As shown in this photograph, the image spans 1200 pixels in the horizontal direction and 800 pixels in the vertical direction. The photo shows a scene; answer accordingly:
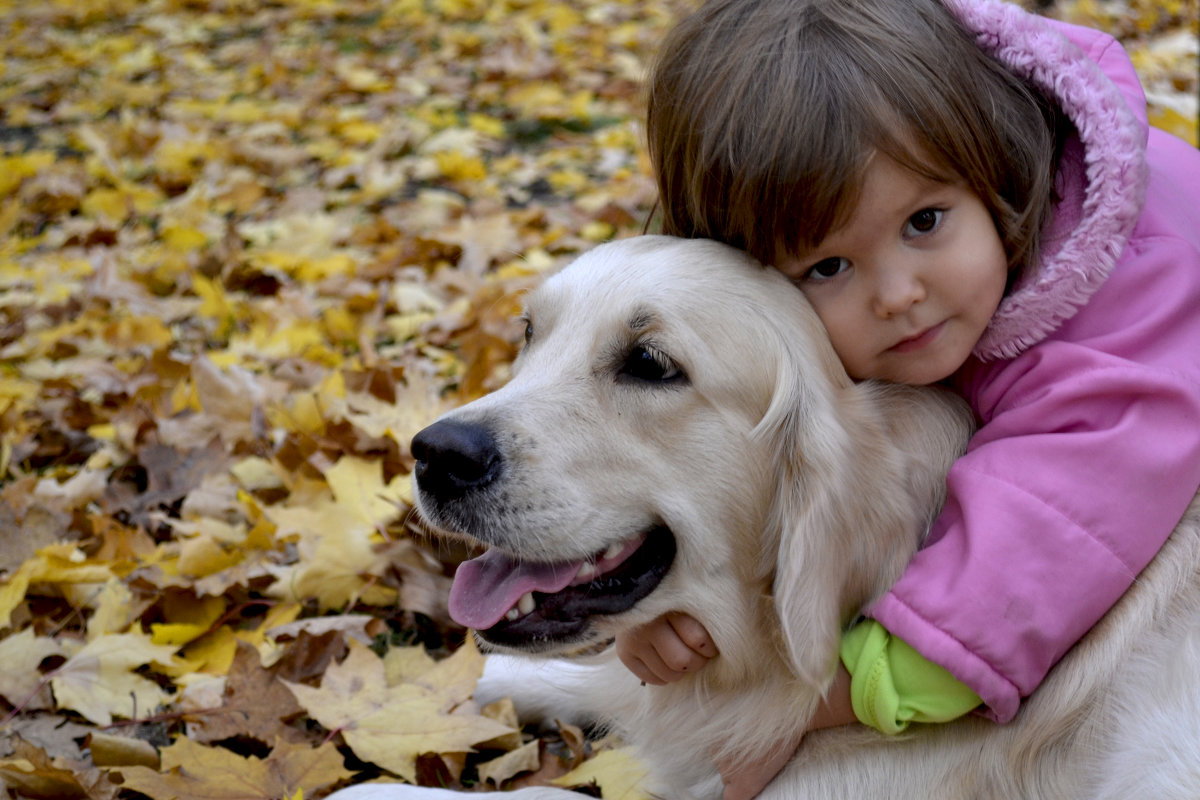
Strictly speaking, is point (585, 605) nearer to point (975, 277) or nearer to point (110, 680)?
point (975, 277)

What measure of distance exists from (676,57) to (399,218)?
146 inches

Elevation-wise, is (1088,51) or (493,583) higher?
(1088,51)

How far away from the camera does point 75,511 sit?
3346mm

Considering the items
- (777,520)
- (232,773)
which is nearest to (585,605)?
(777,520)

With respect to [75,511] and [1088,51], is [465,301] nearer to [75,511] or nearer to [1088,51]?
[75,511]

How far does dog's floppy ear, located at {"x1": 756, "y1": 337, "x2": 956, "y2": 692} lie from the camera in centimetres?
206

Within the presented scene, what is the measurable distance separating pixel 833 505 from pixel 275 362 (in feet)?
10.1

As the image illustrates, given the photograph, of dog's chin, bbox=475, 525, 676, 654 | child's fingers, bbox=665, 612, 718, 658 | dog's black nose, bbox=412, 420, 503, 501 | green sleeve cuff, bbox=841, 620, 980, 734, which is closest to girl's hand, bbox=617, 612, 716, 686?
child's fingers, bbox=665, 612, 718, 658

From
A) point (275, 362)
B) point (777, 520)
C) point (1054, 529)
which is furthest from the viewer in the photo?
point (275, 362)

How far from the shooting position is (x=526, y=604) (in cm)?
221

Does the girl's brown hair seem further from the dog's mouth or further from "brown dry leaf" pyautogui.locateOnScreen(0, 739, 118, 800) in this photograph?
"brown dry leaf" pyautogui.locateOnScreen(0, 739, 118, 800)

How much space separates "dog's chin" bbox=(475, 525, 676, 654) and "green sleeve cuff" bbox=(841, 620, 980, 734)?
17.6 inches

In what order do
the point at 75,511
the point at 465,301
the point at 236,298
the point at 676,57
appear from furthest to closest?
the point at 236,298
the point at 465,301
the point at 75,511
the point at 676,57

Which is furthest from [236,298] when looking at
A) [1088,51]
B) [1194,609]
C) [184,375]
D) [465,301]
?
[1194,609]
